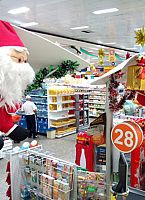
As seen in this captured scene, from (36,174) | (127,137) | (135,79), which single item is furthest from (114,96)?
(36,174)

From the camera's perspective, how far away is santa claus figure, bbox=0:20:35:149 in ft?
5.30

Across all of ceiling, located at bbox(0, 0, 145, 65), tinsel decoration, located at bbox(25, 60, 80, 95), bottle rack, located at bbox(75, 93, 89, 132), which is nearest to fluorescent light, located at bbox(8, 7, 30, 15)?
ceiling, located at bbox(0, 0, 145, 65)

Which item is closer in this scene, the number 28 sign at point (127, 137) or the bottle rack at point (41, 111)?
the number 28 sign at point (127, 137)

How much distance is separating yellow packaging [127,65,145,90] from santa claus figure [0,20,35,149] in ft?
2.83

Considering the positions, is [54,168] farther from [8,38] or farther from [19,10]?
[19,10]

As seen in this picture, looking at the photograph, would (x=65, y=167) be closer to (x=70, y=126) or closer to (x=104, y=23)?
(x=70, y=126)

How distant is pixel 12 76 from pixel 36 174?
5.03ft

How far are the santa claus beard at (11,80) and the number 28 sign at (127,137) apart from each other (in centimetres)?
92

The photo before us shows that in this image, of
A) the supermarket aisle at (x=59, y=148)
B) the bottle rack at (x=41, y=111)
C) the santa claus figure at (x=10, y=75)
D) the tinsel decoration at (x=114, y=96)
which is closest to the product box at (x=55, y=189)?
the santa claus figure at (x=10, y=75)

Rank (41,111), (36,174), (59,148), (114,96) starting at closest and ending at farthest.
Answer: (114,96)
(36,174)
(59,148)
(41,111)

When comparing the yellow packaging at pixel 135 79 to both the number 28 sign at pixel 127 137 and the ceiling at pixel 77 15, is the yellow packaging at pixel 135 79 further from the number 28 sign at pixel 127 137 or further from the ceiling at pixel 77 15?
the ceiling at pixel 77 15

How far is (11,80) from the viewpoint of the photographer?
5.36 ft

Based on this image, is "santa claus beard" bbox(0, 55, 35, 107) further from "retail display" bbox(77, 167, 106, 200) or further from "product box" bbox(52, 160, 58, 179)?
"retail display" bbox(77, 167, 106, 200)

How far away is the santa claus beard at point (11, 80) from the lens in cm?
160
